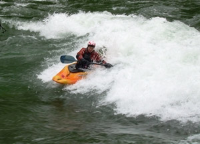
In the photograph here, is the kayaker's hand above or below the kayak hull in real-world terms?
above

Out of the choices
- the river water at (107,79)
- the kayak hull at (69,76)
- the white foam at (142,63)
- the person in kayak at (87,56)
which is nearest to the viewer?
the river water at (107,79)

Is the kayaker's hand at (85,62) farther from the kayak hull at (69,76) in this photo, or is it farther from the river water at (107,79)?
the river water at (107,79)

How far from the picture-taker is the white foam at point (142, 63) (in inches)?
309

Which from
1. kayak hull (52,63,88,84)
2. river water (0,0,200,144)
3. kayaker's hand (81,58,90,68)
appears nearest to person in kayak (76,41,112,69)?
kayaker's hand (81,58,90,68)

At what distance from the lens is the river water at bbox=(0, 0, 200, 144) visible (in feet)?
21.0

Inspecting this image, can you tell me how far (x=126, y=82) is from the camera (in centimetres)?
926

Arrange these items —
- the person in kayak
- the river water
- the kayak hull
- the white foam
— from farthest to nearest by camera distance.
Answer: the person in kayak
the kayak hull
the white foam
the river water

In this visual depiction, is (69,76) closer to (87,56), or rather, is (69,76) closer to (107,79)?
(87,56)

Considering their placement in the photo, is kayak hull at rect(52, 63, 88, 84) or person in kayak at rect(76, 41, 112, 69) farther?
person in kayak at rect(76, 41, 112, 69)

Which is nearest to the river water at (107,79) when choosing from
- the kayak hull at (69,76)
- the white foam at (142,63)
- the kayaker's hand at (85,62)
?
the white foam at (142,63)

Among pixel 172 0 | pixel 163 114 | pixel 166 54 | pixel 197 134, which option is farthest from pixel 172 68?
pixel 172 0

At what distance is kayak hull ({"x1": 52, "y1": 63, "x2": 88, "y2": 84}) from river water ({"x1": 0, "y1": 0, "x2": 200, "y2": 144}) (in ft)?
0.54

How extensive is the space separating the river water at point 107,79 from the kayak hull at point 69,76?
165 mm

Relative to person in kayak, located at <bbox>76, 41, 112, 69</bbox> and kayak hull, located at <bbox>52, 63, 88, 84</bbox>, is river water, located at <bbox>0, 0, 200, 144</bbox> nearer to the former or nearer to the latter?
kayak hull, located at <bbox>52, 63, 88, 84</bbox>
